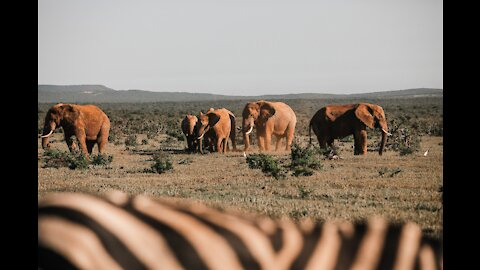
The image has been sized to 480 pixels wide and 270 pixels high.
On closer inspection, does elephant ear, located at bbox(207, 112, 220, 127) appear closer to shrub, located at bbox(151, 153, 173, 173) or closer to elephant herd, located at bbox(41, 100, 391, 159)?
elephant herd, located at bbox(41, 100, 391, 159)

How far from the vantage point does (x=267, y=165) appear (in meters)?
13.1

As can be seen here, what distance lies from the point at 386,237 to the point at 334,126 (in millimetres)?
21715

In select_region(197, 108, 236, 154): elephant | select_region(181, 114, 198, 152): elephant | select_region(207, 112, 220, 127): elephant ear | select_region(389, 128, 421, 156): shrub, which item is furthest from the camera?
select_region(207, 112, 220, 127): elephant ear

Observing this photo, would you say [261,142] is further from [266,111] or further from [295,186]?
[295,186]

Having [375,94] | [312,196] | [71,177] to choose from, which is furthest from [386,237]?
[375,94]

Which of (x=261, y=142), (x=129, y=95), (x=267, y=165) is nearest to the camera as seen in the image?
(x=267, y=165)

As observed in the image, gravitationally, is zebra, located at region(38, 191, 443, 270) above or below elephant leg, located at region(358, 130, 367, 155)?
above

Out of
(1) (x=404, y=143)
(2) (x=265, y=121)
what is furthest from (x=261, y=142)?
(1) (x=404, y=143)

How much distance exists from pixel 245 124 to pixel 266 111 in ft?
3.99

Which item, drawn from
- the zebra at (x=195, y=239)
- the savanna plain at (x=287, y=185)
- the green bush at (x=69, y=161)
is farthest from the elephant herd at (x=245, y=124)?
the zebra at (x=195, y=239)

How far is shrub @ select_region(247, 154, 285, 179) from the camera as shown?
41.7 feet

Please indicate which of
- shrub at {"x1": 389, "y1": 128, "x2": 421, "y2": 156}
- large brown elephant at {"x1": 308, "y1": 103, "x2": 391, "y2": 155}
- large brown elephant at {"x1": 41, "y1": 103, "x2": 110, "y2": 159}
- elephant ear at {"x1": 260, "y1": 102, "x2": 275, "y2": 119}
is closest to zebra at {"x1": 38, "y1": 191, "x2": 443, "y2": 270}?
shrub at {"x1": 389, "y1": 128, "x2": 421, "y2": 156}

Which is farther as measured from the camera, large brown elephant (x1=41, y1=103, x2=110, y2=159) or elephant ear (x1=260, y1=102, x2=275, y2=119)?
elephant ear (x1=260, y1=102, x2=275, y2=119)
